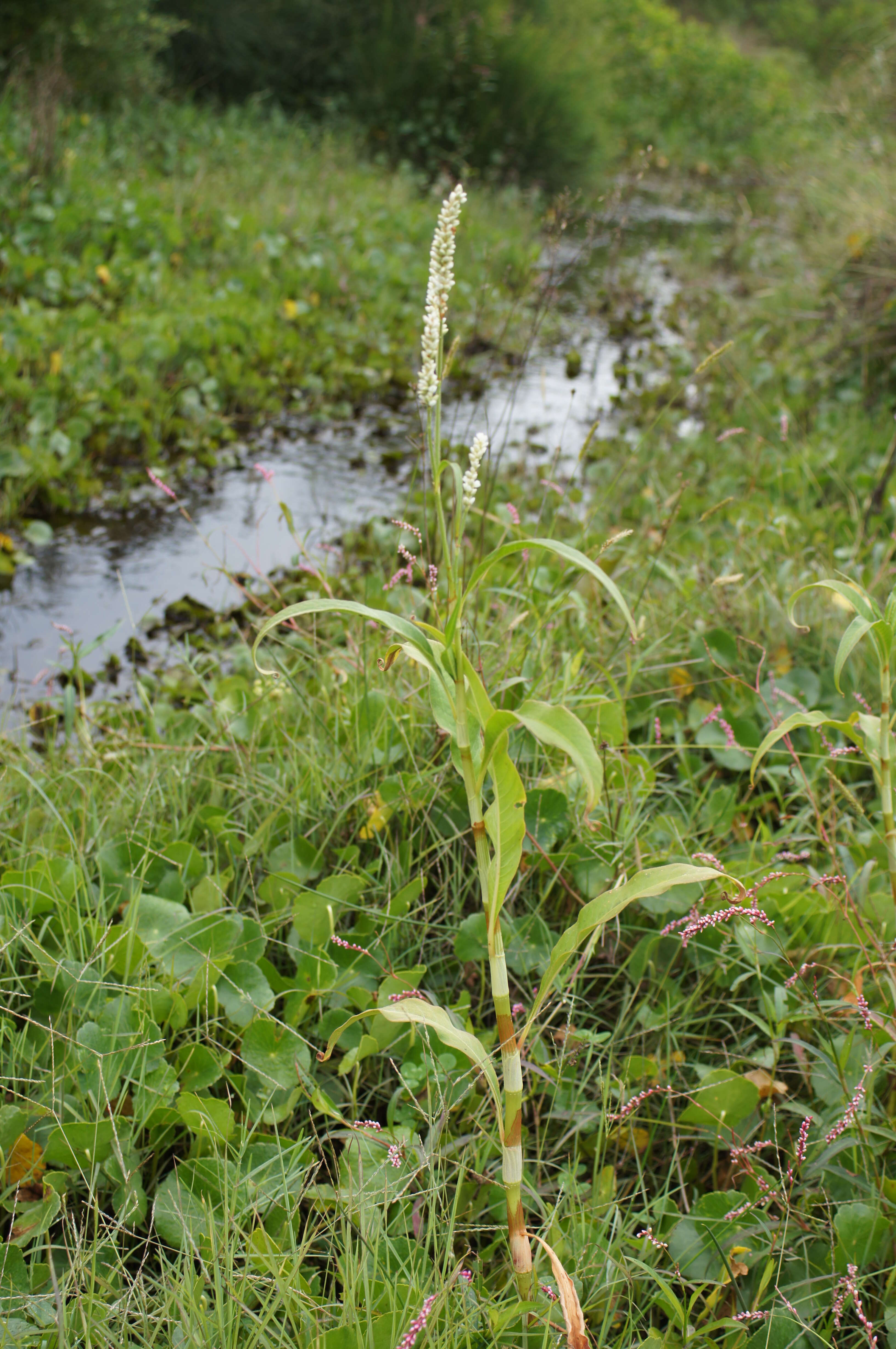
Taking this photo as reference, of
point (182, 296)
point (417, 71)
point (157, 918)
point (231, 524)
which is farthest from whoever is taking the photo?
point (417, 71)

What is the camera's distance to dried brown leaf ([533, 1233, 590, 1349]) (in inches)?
32.9

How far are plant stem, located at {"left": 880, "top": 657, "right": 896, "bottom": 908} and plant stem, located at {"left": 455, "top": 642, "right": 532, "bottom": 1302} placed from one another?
50cm

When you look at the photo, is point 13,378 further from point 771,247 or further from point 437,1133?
point 771,247

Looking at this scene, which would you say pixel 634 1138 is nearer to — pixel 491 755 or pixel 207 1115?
pixel 207 1115

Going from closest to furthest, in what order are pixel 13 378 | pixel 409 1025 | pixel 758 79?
pixel 409 1025, pixel 13 378, pixel 758 79

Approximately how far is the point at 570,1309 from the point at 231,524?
2.81m

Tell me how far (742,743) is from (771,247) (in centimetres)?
755

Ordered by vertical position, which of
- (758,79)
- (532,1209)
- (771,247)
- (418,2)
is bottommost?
(532,1209)

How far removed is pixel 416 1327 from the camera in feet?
2.86

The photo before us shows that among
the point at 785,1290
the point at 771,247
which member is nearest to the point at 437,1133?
the point at 785,1290

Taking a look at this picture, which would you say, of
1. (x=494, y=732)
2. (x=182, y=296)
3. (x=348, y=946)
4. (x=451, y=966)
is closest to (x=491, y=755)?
(x=494, y=732)

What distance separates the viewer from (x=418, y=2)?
27.9 ft

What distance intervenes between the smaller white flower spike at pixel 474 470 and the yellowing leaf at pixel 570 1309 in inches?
27.6

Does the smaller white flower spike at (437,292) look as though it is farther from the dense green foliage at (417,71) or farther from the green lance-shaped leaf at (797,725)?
the dense green foliage at (417,71)
